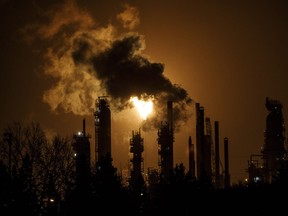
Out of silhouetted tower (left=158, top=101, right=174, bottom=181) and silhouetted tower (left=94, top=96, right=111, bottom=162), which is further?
silhouetted tower (left=158, top=101, right=174, bottom=181)

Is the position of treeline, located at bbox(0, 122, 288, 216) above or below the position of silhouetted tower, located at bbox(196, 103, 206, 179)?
below

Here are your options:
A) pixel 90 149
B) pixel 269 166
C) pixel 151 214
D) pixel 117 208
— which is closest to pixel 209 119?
pixel 269 166

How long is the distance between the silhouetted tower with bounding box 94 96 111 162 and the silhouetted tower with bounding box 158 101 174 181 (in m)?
8.39

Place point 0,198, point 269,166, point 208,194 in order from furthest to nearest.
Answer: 1. point 269,166
2. point 208,194
3. point 0,198

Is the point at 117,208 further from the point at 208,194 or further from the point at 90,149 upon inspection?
the point at 90,149

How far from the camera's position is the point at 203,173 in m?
60.7

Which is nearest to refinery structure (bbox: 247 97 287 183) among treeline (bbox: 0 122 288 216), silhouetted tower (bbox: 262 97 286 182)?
silhouetted tower (bbox: 262 97 286 182)

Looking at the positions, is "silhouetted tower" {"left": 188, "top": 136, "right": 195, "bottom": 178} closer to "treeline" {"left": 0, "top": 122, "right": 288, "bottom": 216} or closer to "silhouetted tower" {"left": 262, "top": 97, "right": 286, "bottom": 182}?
"silhouetted tower" {"left": 262, "top": 97, "right": 286, "bottom": 182}

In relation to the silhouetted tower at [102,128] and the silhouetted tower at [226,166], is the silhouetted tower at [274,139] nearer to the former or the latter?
the silhouetted tower at [226,166]

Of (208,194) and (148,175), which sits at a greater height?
(148,175)

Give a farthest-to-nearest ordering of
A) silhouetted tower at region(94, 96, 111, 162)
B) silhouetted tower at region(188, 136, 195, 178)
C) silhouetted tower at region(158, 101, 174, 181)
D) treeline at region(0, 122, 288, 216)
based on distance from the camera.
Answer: silhouetted tower at region(188, 136, 195, 178) → silhouetted tower at region(158, 101, 174, 181) → silhouetted tower at region(94, 96, 111, 162) → treeline at region(0, 122, 288, 216)

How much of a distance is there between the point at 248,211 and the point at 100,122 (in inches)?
1465

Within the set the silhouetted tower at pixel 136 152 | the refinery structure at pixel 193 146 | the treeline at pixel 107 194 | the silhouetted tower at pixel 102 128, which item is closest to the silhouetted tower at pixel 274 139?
the refinery structure at pixel 193 146

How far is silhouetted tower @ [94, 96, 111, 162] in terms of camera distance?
7938cm
